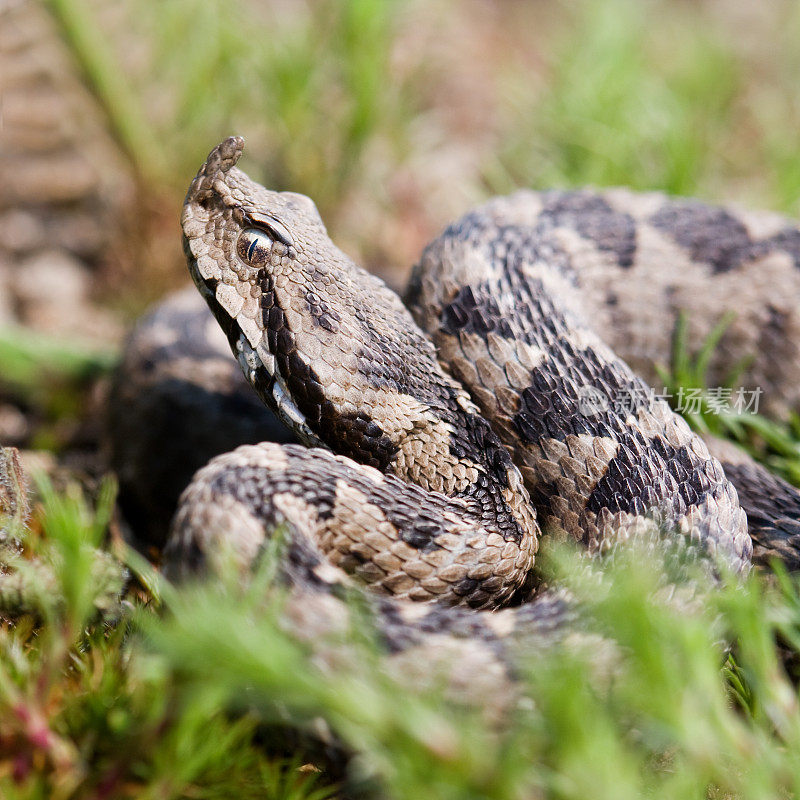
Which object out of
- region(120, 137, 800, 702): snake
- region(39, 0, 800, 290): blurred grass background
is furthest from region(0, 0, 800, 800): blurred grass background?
region(120, 137, 800, 702): snake

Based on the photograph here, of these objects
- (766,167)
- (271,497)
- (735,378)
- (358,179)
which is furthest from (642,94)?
(271,497)

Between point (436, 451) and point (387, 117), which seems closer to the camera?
point (436, 451)

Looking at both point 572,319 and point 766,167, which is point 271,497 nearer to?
point 572,319

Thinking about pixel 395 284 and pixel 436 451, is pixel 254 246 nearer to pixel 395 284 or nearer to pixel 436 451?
pixel 436 451

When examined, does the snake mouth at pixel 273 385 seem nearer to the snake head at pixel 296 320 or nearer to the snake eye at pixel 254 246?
the snake head at pixel 296 320

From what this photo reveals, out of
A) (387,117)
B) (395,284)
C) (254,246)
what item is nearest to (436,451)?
(254,246)

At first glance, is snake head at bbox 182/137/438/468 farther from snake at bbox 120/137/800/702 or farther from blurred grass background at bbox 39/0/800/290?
blurred grass background at bbox 39/0/800/290

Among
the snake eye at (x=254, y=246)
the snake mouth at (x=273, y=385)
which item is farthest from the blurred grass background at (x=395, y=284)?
the snake eye at (x=254, y=246)
